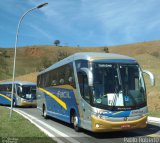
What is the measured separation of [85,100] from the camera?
1595 cm

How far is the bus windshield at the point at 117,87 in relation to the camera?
594 inches

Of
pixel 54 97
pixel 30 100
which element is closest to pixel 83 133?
pixel 54 97

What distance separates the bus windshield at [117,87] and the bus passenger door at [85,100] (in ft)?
1.79

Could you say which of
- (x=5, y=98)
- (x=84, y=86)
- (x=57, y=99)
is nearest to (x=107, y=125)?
(x=84, y=86)

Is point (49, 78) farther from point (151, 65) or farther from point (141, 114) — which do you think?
point (151, 65)

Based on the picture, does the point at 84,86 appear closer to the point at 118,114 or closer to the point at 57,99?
Result: the point at 118,114

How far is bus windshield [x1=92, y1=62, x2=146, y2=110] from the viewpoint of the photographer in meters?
15.1

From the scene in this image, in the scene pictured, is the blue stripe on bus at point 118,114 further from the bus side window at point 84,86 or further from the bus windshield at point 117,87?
the bus side window at point 84,86

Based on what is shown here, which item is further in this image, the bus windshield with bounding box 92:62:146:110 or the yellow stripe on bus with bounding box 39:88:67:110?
the yellow stripe on bus with bounding box 39:88:67:110

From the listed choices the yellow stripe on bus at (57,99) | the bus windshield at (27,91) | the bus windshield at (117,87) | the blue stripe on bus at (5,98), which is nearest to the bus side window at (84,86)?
the bus windshield at (117,87)

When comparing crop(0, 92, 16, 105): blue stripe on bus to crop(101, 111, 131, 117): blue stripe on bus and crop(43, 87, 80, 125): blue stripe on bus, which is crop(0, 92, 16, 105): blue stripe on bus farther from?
crop(101, 111, 131, 117): blue stripe on bus

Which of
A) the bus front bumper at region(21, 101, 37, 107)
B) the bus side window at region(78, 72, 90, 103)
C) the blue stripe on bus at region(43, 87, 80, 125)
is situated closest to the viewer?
the bus side window at region(78, 72, 90, 103)

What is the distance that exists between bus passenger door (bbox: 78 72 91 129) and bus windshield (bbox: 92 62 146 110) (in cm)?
54

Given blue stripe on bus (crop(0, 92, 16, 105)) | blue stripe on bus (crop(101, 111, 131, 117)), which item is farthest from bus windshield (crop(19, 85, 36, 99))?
blue stripe on bus (crop(101, 111, 131, 117))
